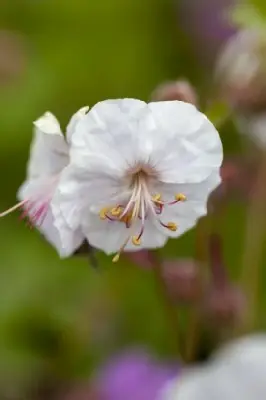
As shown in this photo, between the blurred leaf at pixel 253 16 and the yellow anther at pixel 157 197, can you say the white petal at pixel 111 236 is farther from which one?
the blurred leaf at pixel 253 16

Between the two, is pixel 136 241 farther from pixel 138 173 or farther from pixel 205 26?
pixel 205 26

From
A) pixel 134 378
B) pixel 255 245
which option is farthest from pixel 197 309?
pixel 134 378

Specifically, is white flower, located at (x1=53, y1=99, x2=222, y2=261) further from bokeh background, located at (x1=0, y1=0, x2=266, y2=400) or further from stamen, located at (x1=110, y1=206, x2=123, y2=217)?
bokeh background, located at (x1=0, y1=0, x2=266, y2=400)

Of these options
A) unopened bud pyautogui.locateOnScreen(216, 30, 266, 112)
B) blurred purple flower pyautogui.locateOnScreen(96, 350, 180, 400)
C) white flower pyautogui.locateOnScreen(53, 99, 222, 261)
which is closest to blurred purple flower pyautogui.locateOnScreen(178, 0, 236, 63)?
blurred purple flower pyautogui.locateOnScreen(96, 350, 180, 400)

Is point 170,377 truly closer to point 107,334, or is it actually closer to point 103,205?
point 107,334

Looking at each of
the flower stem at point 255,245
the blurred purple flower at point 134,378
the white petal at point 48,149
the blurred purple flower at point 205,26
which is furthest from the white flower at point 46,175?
the blurred purple flower at point 205,26
